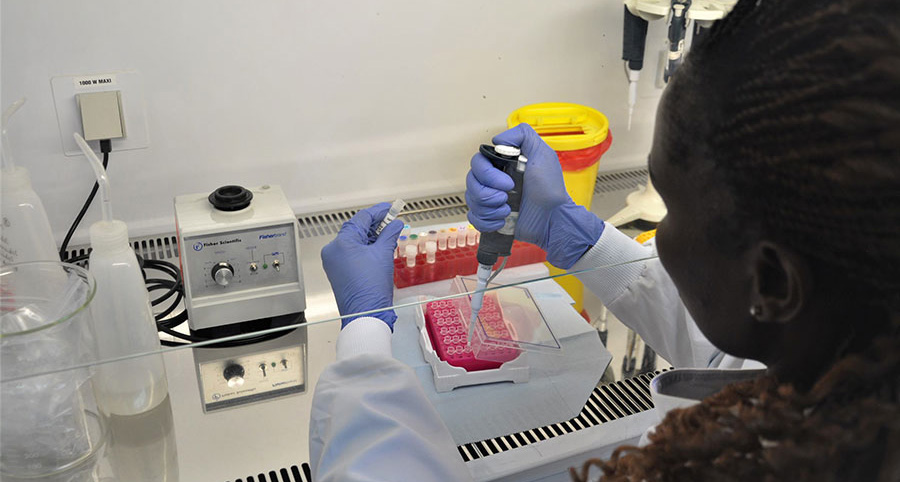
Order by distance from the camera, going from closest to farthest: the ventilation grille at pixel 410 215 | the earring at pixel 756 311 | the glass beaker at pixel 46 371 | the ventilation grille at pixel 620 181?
the earring at pixel 756 311, the glass beaker at pixel 46 371, the ventilation grille at pixel 410 215, the ventilation grille at pixel 620 181

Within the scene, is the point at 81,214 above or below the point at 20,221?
below

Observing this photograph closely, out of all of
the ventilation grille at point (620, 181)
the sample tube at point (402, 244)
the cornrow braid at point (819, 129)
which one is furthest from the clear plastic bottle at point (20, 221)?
the ventilation grille at point (620, 181)

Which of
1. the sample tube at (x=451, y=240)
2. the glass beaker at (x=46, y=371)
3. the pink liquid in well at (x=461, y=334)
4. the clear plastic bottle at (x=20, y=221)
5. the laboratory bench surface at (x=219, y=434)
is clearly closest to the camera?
the glass beaker at (x=46, y=371)

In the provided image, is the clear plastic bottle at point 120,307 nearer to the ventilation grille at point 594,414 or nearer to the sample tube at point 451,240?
the ventilation grille at point 594,414

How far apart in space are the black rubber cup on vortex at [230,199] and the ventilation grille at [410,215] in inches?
14.9

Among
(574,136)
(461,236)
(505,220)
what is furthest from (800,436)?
(574,136)

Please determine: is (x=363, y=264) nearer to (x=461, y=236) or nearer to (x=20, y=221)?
(x=461, y=236)

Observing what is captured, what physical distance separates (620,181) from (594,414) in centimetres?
108

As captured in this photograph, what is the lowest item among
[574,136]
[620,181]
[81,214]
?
[620,181]

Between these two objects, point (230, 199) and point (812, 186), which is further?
point (230, 199)

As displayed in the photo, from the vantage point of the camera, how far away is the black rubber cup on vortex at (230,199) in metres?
1.28

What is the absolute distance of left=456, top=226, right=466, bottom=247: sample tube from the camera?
1459mm

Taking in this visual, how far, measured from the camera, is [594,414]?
1.02 meters

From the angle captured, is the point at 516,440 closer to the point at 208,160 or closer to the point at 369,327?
the point at 369,327
